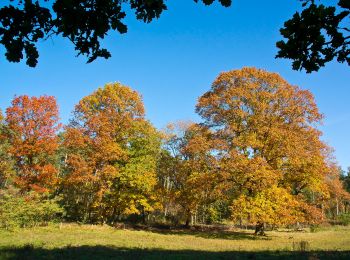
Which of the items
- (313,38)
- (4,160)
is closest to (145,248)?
(313,38)

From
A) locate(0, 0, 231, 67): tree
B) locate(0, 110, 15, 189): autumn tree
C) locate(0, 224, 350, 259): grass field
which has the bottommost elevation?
locate(0, 224, 350, 259): grass field

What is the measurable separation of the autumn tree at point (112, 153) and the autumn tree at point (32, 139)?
2.49m

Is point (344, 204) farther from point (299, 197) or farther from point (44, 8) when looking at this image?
point (44, 8)

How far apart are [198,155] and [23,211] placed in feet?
57.2

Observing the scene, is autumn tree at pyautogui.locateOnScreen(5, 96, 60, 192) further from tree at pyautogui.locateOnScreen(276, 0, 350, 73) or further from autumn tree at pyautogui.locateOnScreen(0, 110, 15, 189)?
tree at pyautogui.locateOnScreen(276, 0, 350, 73)

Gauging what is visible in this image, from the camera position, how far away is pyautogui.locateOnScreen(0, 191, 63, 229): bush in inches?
1213

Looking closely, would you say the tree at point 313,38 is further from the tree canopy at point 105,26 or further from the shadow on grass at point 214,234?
the shadow on grass at point 214,234

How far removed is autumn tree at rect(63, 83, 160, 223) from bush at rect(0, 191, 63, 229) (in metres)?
4.48

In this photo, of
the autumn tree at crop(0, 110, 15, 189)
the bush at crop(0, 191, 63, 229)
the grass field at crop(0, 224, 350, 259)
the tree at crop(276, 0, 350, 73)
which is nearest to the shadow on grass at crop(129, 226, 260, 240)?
the grass field at crop(0, 224, 350, 259)

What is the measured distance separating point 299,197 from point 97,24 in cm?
3177

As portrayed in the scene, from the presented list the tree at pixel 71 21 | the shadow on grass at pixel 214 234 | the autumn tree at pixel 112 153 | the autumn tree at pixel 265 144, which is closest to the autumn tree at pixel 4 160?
the autumn tree at pixel 112 153

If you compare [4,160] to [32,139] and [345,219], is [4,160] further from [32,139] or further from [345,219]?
[345,219]

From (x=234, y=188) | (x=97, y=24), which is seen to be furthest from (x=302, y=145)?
(x=97, y=24)

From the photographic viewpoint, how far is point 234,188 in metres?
32.7
